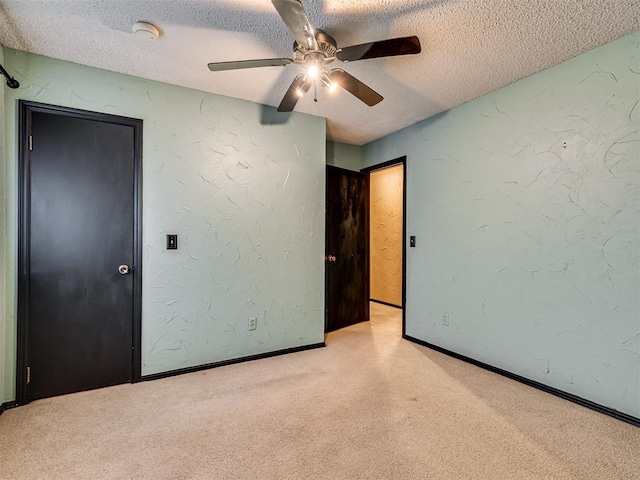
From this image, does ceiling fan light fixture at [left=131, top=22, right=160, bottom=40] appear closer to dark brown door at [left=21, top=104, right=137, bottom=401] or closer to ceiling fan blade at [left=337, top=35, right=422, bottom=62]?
dark brown door at [left=21, top=104, right=137, bottom=401]

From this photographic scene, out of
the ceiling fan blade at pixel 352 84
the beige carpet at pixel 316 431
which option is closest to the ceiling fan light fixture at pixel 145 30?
the ceiling fan blade at pixel 352 84

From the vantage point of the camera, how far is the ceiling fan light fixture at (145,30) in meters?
→ 1.98

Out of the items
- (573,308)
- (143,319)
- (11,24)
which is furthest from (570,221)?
(11,24)

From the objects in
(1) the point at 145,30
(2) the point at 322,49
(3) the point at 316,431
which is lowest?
(3) the point at 316,431

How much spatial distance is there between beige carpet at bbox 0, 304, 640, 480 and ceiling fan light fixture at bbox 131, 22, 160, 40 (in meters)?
2.48

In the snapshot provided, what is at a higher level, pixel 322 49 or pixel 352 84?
pixel 322 49

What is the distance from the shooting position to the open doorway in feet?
17.9

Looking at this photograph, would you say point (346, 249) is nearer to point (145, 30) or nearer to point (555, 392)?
point (555, 392)

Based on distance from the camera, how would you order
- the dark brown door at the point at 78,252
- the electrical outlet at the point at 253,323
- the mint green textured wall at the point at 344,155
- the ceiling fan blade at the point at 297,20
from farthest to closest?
the mint green textured wall at the point at 344,155 < the electrical outlet at the point at 253,323 < the dark brown door at the point at 78,252 < the ceiling fan blade at the point at 297,20

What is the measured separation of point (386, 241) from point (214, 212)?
3532mm

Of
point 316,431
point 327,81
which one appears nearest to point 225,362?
point 316,431

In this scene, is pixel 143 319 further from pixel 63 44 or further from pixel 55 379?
pixel 63 44

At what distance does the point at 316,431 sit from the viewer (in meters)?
1.98

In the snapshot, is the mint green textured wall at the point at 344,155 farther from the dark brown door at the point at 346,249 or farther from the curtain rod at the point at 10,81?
the curtain rod at the point at 10,81
